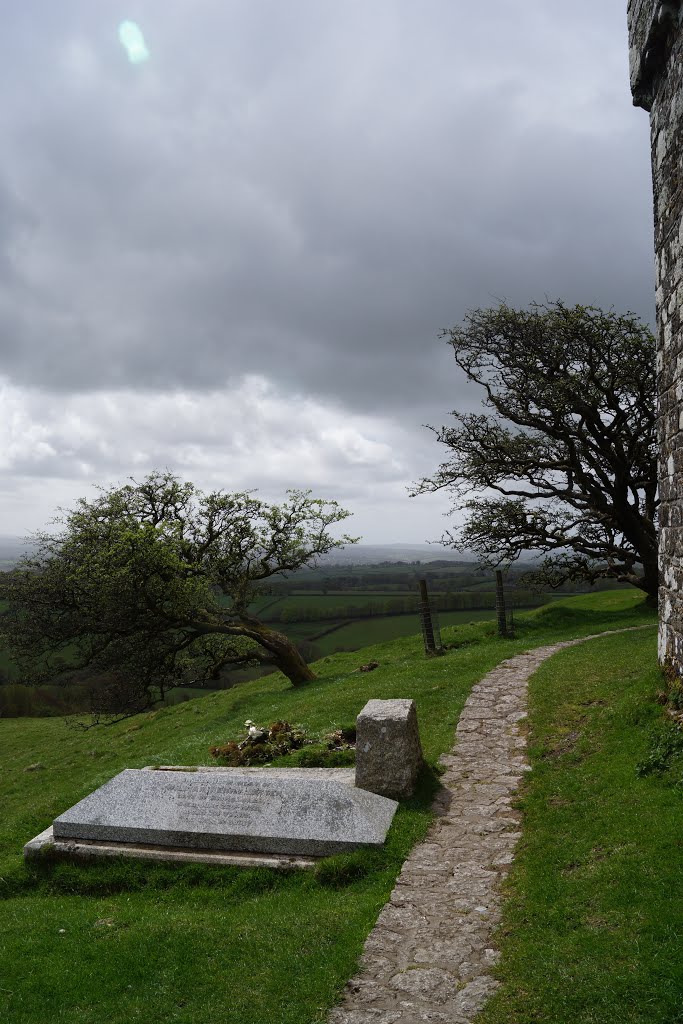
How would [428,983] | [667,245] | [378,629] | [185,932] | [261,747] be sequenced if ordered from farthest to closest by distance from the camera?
[378,629] < [261,747] < [667,245] < [185,932] < [428,983]

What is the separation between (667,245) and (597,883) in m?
9.71

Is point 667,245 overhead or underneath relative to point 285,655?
overhead

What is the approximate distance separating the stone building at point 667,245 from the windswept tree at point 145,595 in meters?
17.5

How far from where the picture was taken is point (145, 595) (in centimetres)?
2411

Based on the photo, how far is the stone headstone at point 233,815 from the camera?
30.1 feet

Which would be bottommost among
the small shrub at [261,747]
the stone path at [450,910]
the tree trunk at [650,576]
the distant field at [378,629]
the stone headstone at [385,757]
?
the distant field at [378,629]

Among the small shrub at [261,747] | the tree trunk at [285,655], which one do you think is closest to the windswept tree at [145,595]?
the tree trunk at [285,655]

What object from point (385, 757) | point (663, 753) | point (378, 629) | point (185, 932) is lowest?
point (378, 629)

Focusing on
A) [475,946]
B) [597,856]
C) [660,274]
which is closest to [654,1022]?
[475,946]

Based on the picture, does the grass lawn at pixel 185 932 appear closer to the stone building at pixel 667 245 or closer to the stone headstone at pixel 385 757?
the stone headstone at pixel 385 757

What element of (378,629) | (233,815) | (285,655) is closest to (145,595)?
(285,655)

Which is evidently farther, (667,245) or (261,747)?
(261,747)

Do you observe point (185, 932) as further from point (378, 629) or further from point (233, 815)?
point (378, 629)

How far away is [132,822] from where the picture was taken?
33.0 ft
